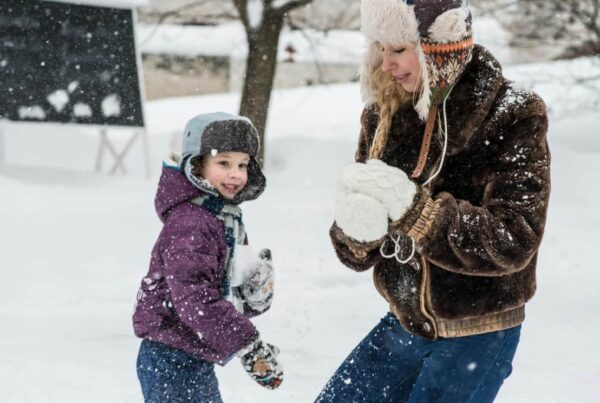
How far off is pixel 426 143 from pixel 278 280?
201 inches

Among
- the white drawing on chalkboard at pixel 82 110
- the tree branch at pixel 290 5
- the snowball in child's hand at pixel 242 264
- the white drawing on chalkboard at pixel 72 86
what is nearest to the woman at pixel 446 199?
the snowball in child's hand at pixel 242 264

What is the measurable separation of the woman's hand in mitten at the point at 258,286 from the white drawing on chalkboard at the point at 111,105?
9.51m

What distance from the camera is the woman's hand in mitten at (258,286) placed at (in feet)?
10.5

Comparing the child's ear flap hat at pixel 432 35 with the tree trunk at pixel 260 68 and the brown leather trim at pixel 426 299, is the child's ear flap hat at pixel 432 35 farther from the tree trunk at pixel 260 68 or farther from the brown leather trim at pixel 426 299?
the tree trunk at pixel 260 68

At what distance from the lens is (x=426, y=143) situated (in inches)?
100

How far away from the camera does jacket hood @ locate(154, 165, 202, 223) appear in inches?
122

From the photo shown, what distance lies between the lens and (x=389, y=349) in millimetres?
2777

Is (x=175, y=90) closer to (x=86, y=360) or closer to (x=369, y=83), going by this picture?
(x=86, y=360)

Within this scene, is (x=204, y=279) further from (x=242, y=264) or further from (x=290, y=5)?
(x=290, y=5)

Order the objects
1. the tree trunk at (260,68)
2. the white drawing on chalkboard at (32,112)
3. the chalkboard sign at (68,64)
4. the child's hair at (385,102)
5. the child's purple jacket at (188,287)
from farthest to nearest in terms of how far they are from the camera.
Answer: the tree trunk at (260,68) < the chalkboard sign at (68,64) < the white drawing on chalkboard at (32,112) < the child's purple jacket at (188,287) < the child's hair at (385,102)

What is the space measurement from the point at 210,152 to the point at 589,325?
13.2ft

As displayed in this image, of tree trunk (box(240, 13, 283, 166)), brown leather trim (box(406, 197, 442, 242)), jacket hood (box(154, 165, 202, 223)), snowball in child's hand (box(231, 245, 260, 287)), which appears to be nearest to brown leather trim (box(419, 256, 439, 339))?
brown leather trim (box(406, 197, 442, 242))

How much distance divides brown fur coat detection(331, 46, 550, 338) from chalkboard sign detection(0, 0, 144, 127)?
10.1 meters

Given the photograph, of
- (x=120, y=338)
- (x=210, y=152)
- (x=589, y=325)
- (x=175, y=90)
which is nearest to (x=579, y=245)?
(x=589, y=325)
